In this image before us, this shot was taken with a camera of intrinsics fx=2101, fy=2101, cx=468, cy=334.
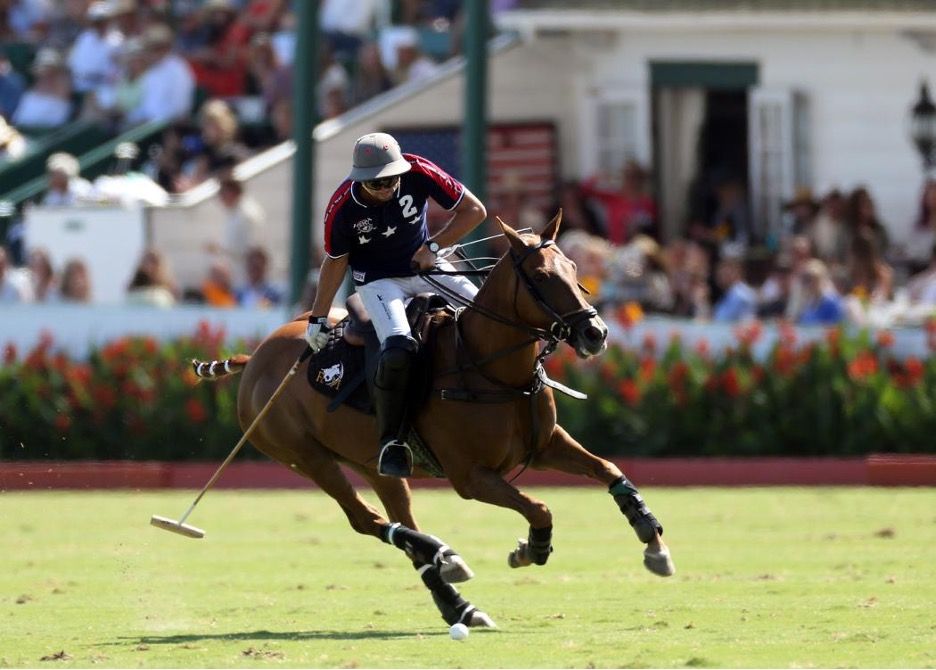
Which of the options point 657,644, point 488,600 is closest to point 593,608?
point 488,600

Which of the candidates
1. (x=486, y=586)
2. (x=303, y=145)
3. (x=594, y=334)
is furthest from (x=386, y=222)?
(x=303, y=145)

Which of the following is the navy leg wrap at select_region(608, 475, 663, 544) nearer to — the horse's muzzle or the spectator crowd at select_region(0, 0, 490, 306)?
the horse's muzzle

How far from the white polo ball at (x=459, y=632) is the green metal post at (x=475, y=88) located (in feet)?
30.5

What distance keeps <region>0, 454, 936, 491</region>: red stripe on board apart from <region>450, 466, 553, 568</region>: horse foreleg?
6.29 metres

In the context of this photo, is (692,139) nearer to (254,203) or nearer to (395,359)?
(254,203)

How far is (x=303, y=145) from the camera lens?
18.9 m

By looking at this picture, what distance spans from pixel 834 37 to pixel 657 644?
12.6 metres

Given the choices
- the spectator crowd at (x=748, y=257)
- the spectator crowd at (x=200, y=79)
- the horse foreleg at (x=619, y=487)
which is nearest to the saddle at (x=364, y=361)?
Result: the horse foreleg at (x=619, y=487)

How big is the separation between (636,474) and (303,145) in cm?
454

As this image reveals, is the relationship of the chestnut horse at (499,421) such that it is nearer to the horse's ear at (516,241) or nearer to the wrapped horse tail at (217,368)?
the horse's ear at (516,241)

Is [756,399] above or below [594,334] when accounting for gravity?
below

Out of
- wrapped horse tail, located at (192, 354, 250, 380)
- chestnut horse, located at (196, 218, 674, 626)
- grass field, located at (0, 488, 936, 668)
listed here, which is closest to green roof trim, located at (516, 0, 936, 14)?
grass field, located at (0, 488, 936, 668)

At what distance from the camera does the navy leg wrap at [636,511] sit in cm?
994

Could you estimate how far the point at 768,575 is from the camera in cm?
1170
